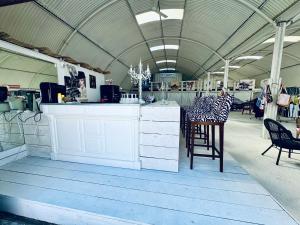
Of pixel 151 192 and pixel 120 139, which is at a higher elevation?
pixel 120 139

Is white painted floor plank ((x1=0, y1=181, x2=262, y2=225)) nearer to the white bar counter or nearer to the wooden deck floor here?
the wooden deck floor

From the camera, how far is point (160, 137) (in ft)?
7.61

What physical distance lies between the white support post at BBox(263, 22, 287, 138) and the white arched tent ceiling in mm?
346

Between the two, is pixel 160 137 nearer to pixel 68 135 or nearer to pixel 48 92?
pixel 68 135

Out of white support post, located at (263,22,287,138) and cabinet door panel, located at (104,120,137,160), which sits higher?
white support post, located at (263,22,287,138)

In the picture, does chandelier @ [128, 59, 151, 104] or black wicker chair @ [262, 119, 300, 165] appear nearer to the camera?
chandelier @ [128, 59, 151, 104]

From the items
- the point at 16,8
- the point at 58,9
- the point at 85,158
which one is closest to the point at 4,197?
the point at 85,158

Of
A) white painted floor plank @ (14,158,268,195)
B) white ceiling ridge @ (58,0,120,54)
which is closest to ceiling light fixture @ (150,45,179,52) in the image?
white ceiling ridge @ (58,0,120,54)

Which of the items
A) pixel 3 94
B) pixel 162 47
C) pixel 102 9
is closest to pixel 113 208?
pixel 3 94

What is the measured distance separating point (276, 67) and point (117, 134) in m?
4.99

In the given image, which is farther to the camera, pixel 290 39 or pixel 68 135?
pixel 290 39

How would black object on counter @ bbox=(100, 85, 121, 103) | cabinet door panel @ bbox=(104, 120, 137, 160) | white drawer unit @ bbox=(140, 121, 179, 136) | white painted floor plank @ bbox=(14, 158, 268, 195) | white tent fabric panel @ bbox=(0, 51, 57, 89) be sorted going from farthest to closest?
white tent fabric panel @ bbox=(0, 51, 57, 89) → black object on counter @ bbox=(100, 85, 121, 103) → cabinet door panel @ bbox=(104, 120, 137, 160) → white drawer unit @ bbox=(140, 121, 179, 136) → white painted floor plank @ bbox=(14, 158, 268, 195)

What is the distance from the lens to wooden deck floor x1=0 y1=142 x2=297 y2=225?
59.8 inches

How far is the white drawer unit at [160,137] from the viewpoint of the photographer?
7.41 feet
